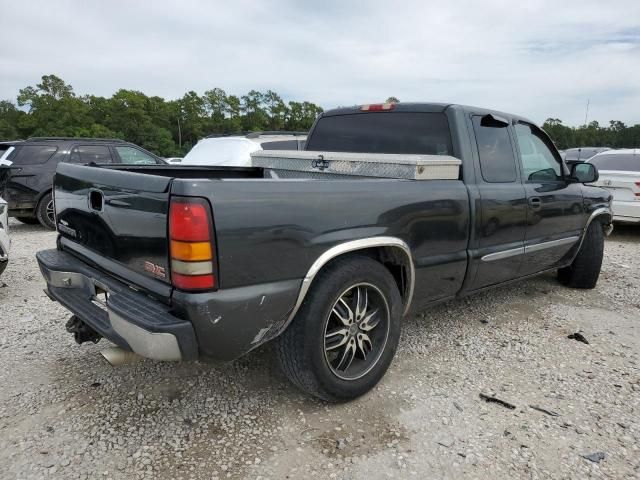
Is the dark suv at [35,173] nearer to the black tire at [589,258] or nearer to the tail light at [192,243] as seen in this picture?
the tail light at [192,243]

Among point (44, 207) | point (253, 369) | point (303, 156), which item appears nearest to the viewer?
point (253, 369)

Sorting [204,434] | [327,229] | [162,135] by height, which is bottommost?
[204,434]

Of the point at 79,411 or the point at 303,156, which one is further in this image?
the point at 303,156

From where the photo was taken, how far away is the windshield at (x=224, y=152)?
751 centimetres

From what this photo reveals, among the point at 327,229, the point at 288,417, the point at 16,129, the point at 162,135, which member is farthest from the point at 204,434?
the point at 16,129

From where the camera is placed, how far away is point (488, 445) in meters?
2.37

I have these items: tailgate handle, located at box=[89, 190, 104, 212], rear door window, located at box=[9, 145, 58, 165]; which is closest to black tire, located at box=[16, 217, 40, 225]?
rear door window, located at box=[9, 145, 58, 165]

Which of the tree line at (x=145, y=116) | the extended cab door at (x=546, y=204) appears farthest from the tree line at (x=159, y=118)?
the extended cab door at (x=546, y=204)

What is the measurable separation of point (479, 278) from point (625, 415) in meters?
1.22

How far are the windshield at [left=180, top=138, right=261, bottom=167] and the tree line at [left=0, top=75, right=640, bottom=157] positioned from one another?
37.1 meters

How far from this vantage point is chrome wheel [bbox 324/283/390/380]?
104 inches

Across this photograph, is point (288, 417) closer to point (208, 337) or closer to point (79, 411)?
point (208, 337)

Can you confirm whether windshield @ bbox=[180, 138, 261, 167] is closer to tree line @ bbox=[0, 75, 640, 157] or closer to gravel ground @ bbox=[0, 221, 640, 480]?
gravel ground @ bbox=[0, 221, 640, 480]

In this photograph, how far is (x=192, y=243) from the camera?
1.99 meters
